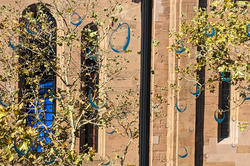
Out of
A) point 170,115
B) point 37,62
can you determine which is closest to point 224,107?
point 170,115

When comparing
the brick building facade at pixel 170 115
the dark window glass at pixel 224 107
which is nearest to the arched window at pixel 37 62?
the brick building facade at pixel 170 115

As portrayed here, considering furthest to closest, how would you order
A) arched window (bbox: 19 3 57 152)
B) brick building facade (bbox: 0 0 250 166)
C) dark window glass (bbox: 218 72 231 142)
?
dark window glass (bbox: 218 72 231 142)
brick building facade (bbox: 0 0 250 166)
arched window (bbox: 19 3 57 152)

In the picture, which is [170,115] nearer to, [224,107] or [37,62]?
[224,107]

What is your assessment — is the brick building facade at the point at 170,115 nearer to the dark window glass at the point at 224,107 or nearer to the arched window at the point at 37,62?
the dark window glass at the point at 224,107

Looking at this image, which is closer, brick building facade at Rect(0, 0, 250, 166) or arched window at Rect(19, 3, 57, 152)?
arched window at Rect(19, 3, 57, 152)

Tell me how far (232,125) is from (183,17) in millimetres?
5308

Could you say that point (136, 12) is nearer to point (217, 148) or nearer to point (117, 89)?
point (117, 89)

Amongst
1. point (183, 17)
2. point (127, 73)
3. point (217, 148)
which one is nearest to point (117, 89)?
point (127, 73)

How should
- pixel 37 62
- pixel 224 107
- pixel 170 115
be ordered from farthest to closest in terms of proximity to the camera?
pixel 224 107
pixel 170 115
pixel 37 62

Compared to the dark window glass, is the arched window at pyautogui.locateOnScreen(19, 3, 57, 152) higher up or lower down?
higher up

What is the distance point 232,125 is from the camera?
12336mm

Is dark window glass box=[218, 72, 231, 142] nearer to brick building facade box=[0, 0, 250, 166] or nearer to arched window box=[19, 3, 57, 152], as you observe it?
brick building facade box=[0, 0, 250, 166]

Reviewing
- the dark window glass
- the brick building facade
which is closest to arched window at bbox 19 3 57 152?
the brick building facade

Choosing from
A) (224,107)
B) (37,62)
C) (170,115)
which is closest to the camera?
(37,62)
